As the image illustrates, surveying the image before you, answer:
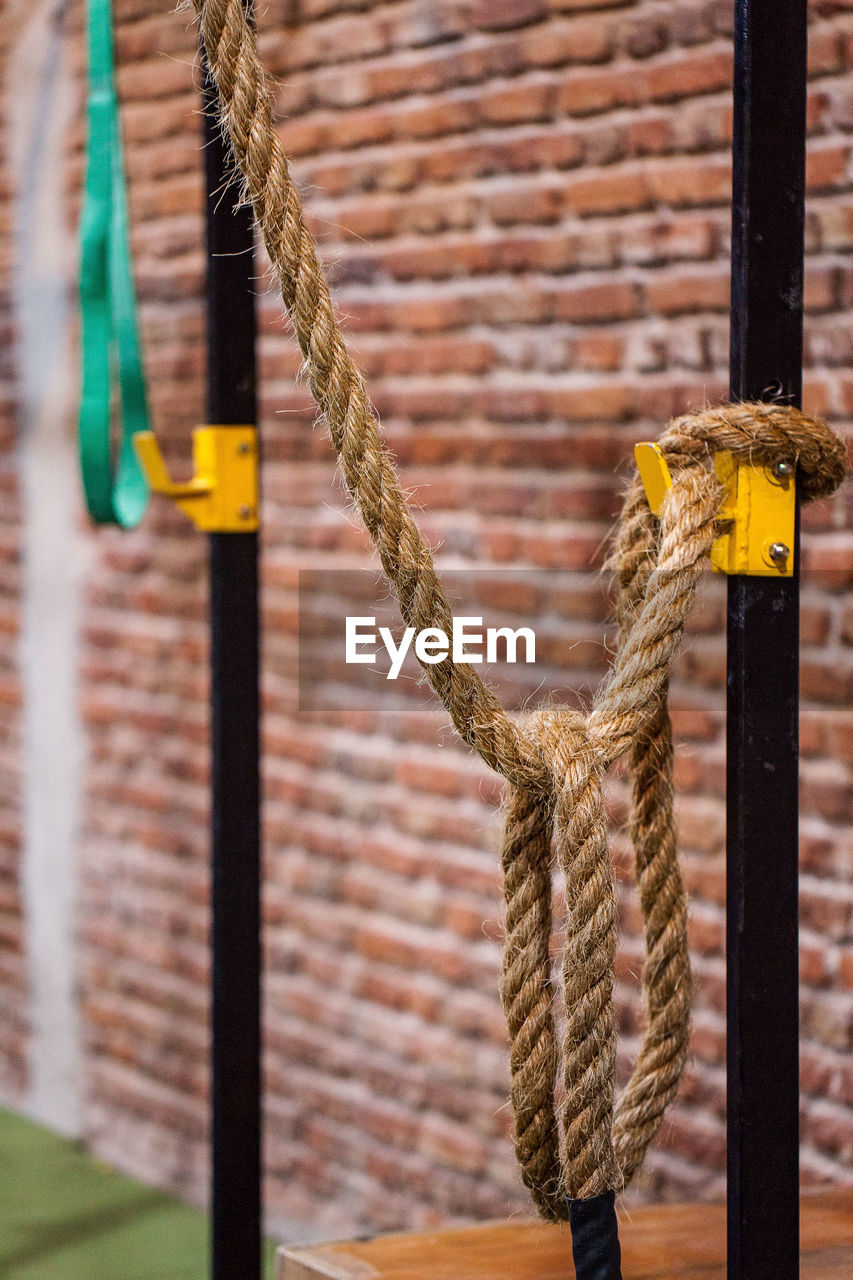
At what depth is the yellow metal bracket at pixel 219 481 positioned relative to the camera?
3.38 ft

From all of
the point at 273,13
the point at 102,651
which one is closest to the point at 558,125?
the point at 273,13

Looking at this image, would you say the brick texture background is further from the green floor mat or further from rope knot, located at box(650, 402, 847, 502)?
rope knot, located at box(650, 402, 847, 502)

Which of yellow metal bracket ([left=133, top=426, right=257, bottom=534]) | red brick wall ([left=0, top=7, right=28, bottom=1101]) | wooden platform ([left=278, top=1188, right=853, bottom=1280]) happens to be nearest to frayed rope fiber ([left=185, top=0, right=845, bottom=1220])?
wooden platform ([left=278, top=1188, right=853, bottom=1280])

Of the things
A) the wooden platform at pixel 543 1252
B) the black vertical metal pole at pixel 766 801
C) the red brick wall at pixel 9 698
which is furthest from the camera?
the red brick wall at pixel 9 698

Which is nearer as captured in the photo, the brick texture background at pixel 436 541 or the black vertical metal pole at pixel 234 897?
the black vertical metal pole at pixel 234 897

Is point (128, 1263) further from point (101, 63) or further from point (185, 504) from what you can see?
point (101, 63)

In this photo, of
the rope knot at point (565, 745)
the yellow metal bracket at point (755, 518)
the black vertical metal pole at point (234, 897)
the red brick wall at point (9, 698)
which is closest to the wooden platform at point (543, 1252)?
the black vertical metal pole at point (234, 897)

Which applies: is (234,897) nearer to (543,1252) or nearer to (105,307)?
(543,1252)

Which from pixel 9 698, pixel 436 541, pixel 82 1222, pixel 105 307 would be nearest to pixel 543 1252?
pixel 105 307

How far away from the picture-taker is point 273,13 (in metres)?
1.81

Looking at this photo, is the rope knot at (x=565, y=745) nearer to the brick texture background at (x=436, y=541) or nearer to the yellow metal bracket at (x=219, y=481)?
the yellow metal bracket at (x=219, y=481)

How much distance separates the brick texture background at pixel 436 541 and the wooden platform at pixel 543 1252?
9.7 inches

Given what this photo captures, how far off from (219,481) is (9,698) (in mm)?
1450

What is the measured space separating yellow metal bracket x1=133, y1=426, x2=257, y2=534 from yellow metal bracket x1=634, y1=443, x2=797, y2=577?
39 centimetres
